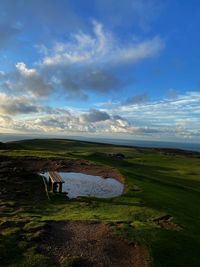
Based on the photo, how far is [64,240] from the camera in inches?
680

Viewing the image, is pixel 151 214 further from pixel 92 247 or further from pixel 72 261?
pixel 72 261

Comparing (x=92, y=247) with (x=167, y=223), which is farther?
(x=167, y=223)

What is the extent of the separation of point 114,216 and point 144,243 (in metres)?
5.18

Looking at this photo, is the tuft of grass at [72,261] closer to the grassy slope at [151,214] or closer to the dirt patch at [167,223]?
the grassy slope at [151,214]

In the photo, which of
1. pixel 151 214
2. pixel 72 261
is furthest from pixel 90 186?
pixel 72 261

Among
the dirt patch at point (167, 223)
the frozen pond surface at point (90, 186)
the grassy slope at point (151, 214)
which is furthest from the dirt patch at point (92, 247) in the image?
the frozen pond surface at point (90, 186)

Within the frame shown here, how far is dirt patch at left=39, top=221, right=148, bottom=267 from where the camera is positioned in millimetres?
15305

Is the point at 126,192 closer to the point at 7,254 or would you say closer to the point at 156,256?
the point at 156,256

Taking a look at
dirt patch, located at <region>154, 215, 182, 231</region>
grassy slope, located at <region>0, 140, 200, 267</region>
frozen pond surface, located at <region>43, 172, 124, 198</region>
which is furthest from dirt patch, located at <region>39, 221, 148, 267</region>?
frozen pond surface, located at <region>43, 172, 124, 198</region>

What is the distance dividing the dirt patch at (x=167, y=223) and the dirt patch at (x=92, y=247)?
3875 millimetres

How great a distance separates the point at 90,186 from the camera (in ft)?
115

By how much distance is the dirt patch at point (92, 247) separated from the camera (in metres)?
15.3

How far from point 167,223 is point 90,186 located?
570 inches

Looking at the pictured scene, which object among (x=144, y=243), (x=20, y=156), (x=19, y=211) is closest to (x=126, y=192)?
(x=19, y=211)
